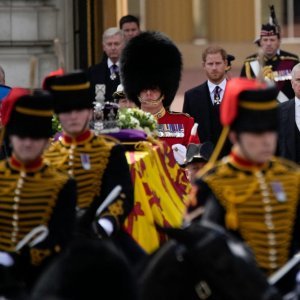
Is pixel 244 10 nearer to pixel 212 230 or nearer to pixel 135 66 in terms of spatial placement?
pixel 135 66

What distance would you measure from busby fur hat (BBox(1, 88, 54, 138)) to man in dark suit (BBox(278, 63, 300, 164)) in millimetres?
4976

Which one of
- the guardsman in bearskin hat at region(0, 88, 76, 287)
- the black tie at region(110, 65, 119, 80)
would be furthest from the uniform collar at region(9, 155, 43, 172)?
the black tie at region(110, 65, 119, 80)

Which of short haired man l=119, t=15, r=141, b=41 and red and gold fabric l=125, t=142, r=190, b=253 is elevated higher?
short haired man l=119, t=15, r=141, b=41

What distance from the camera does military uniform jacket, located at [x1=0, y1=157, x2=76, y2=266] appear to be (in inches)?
340

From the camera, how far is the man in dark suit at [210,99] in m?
14.7

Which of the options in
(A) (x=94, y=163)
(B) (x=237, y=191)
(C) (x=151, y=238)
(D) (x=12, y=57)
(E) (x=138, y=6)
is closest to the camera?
(B) (x=237, y=191)

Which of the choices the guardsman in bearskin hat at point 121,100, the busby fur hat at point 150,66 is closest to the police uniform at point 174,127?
the guardsman in bearskin hat at point 121,100

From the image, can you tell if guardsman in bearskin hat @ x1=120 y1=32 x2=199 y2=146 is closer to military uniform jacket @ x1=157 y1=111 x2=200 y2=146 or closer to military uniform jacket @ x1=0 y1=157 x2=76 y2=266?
military uniform jacket @ x1=157 y1=111 x2=200 y2=146

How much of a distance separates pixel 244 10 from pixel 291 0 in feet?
2.55

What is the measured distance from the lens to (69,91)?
9391mm

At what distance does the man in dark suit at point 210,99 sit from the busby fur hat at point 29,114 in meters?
5.83

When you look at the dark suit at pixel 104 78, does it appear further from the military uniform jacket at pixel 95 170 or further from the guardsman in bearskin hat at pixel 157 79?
the military uniform jacket at pixel 95 170

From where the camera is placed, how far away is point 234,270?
7758mm

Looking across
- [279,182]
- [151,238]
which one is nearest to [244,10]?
[151,238]
